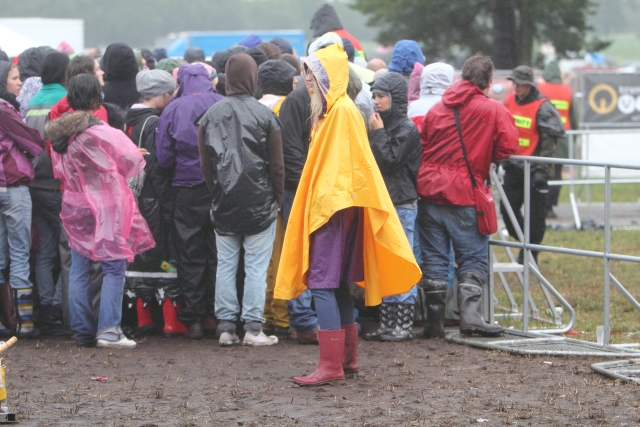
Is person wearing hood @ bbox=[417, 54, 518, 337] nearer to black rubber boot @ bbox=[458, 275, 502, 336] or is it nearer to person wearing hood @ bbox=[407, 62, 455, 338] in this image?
black rubber boot @ bbox=[458, 275, 502, 336]

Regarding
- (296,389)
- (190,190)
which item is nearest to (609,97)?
(190,190)

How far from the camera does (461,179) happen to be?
688 cm

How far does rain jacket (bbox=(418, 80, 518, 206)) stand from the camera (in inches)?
270

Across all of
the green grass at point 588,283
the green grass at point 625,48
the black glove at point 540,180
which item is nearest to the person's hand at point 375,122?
the green grass at point 588,283

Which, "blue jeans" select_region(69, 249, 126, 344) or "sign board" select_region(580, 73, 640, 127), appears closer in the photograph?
"blue jeans" select_region(69, 249, 126, 344)

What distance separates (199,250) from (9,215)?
1334 millimetres

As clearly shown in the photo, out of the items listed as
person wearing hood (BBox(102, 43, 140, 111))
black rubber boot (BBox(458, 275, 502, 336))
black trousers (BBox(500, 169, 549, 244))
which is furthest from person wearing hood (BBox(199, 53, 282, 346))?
black trousers (BBox(500, 169, 549, 244))

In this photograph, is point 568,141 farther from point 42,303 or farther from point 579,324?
point 42,303

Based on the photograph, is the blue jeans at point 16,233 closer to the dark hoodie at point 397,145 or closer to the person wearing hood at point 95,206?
the person wearing hood at point 95,206

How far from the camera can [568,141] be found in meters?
14.2

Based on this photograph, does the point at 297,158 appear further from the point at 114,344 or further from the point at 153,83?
the point at 114,344

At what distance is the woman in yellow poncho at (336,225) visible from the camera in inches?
215

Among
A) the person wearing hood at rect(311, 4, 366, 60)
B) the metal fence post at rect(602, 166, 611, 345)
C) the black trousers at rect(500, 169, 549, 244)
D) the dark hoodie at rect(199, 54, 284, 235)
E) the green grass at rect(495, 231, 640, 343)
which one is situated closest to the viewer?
the metal fence post at rect(602, 166, 611, 345)

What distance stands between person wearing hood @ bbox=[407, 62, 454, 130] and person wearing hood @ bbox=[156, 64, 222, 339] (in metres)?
1.54
